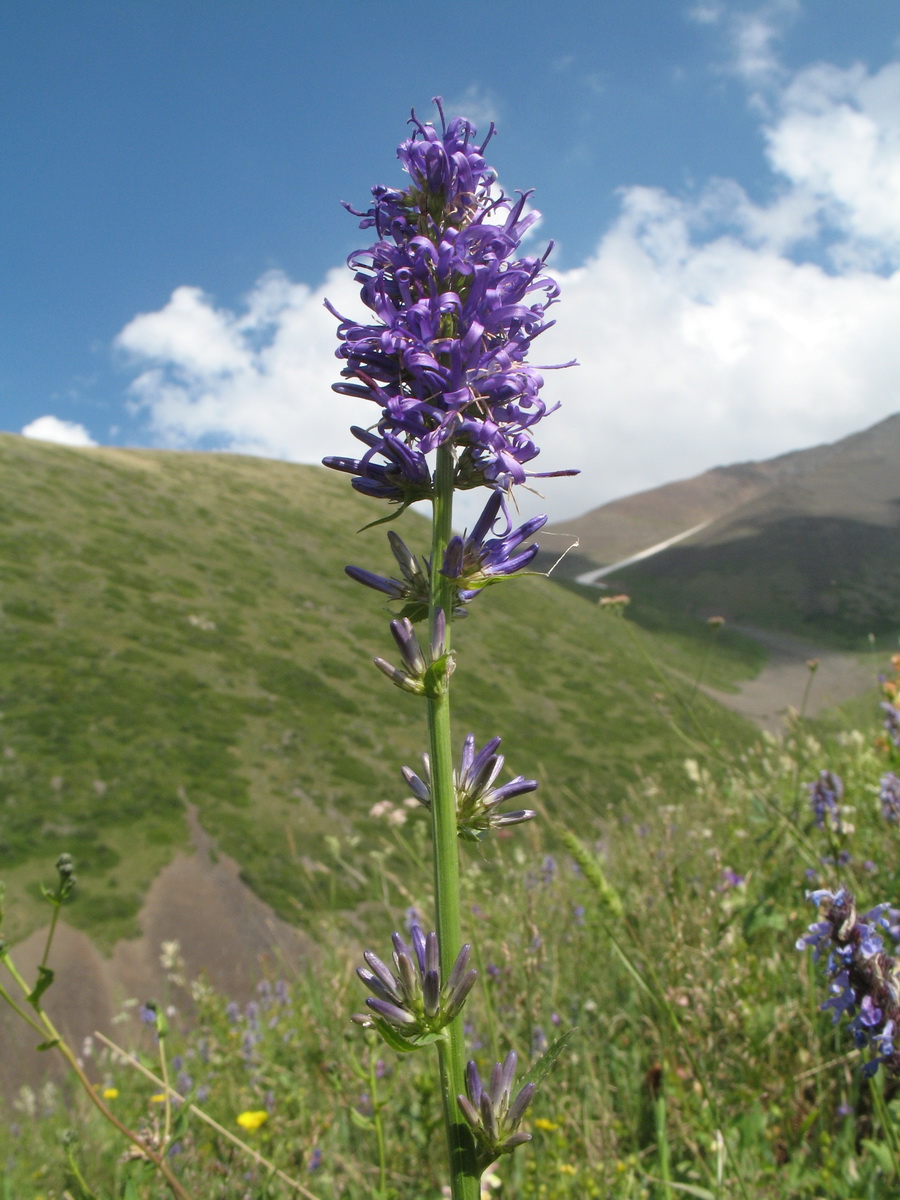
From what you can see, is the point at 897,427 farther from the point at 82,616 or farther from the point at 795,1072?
the point at 795,1072

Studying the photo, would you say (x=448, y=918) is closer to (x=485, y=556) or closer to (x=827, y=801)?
(x=485, y=556)

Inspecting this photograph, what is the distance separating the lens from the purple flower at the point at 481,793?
79.3 inches

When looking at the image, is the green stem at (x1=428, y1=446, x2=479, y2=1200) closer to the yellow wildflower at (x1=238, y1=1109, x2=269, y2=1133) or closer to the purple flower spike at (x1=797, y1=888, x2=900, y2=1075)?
the purple flower spike at (x1=797, y1=888, x2=900, y2=1075)

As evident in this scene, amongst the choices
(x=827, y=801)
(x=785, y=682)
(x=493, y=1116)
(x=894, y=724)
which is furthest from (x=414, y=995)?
(x=785, y=682)

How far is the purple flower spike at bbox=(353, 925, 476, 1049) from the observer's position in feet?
5.82

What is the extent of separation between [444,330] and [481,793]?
132 cm

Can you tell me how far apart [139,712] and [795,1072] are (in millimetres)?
35985

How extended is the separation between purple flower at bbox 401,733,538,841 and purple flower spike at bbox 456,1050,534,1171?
1.82ft

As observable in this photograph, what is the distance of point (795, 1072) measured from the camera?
3.93m

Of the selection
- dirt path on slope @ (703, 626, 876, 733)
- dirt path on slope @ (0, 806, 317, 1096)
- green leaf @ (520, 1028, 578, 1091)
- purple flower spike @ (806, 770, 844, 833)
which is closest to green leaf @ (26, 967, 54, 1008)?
green leaf @ (520, 1028, 578, 1091)

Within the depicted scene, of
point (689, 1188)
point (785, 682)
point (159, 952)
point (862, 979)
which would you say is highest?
point (862, 979)

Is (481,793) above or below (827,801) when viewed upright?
above

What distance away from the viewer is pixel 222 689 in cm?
4047

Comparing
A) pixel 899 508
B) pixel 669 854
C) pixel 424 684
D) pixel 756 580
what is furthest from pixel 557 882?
pixel 899 508
